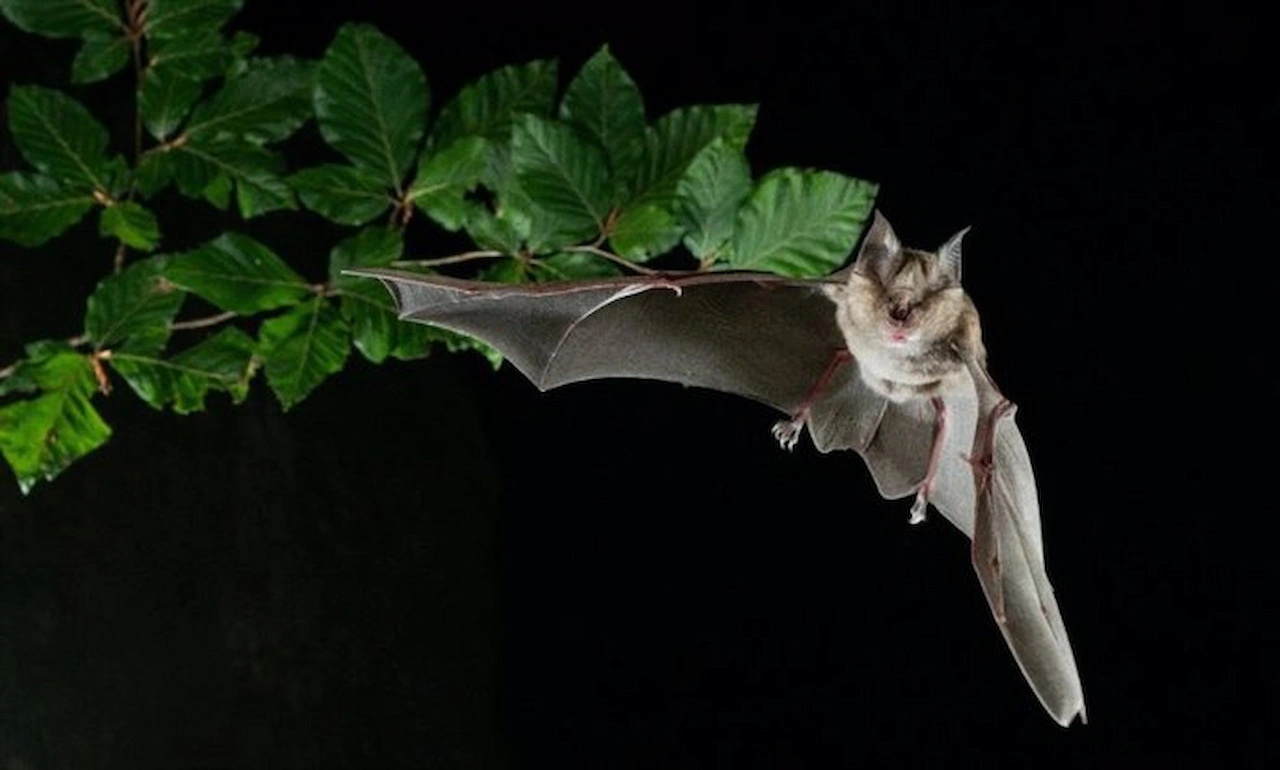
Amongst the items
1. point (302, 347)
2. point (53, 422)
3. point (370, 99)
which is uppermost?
point (370, 99)

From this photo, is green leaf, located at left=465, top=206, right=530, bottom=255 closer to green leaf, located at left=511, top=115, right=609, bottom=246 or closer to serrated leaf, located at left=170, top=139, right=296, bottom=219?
green leaf, located at left=511, top=115, right=609, bottom=246

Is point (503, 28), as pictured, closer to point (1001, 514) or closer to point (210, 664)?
point (210, 664)

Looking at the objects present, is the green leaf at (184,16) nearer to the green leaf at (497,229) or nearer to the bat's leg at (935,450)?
the green leaf at (497,229)

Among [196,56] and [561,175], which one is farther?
[196,56]

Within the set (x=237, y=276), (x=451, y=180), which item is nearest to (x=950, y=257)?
(x=451, y=180)

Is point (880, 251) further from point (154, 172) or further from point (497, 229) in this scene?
point (154, 172)

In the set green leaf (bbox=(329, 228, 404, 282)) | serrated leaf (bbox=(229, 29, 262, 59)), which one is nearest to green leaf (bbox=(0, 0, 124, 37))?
serrated leaf (bbox=(229, 29, 262, 59))
